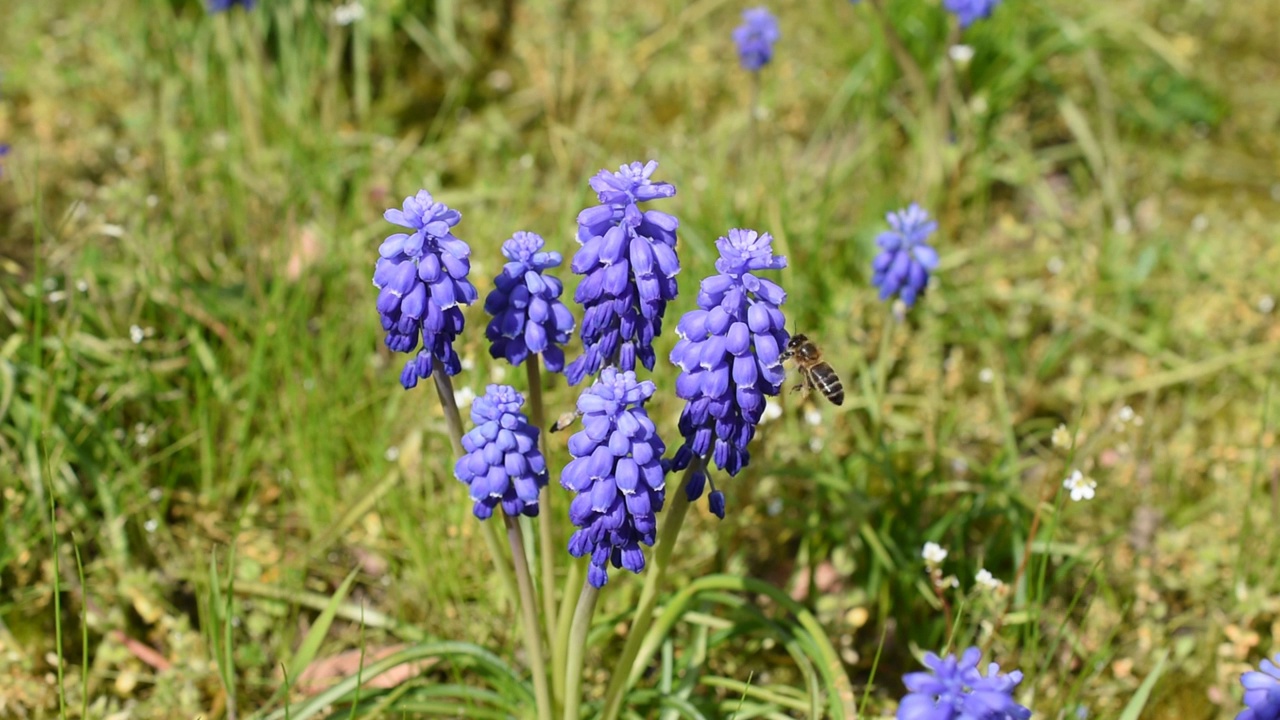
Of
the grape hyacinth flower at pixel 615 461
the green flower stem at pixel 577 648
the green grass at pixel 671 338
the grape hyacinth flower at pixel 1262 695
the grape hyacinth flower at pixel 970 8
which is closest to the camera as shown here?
the grape hyacinth flower at pixel 1262 695

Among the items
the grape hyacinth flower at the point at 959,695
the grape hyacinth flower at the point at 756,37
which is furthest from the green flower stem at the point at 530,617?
the grape hyacinth flower at the point at 756,37

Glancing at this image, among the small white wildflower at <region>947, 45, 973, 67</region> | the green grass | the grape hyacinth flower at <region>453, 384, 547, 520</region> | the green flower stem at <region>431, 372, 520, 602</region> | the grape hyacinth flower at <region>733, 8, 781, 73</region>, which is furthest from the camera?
the small white wildflower at <region>947, 45, 973, 67</region>

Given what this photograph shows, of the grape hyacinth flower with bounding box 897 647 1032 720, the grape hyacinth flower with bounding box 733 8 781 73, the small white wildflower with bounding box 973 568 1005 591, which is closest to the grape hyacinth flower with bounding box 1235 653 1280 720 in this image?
the grape hyacinth flower with bounding box 897 647 1032 720

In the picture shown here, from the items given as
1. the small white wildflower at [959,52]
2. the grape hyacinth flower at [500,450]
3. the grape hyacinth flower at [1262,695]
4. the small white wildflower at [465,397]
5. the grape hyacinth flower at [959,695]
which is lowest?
the grape hyacinth flower at [1262,695]

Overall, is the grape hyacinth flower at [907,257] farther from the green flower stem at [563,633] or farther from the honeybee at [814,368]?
the green flower stem at [563,633]

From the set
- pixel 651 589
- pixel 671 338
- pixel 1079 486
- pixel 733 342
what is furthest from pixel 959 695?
pixel 671 338

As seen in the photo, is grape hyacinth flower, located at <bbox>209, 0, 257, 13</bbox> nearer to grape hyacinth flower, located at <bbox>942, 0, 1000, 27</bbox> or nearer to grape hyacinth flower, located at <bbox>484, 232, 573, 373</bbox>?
grape hyacinth flower, located at <bbox>942, 0, 1000, 27</bbox>

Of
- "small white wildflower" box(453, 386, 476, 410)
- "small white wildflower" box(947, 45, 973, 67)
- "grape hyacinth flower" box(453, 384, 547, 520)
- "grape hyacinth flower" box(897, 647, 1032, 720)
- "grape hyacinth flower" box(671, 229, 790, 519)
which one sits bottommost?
"grape hyacinth flower" box(897, 647, 1032, 720)
